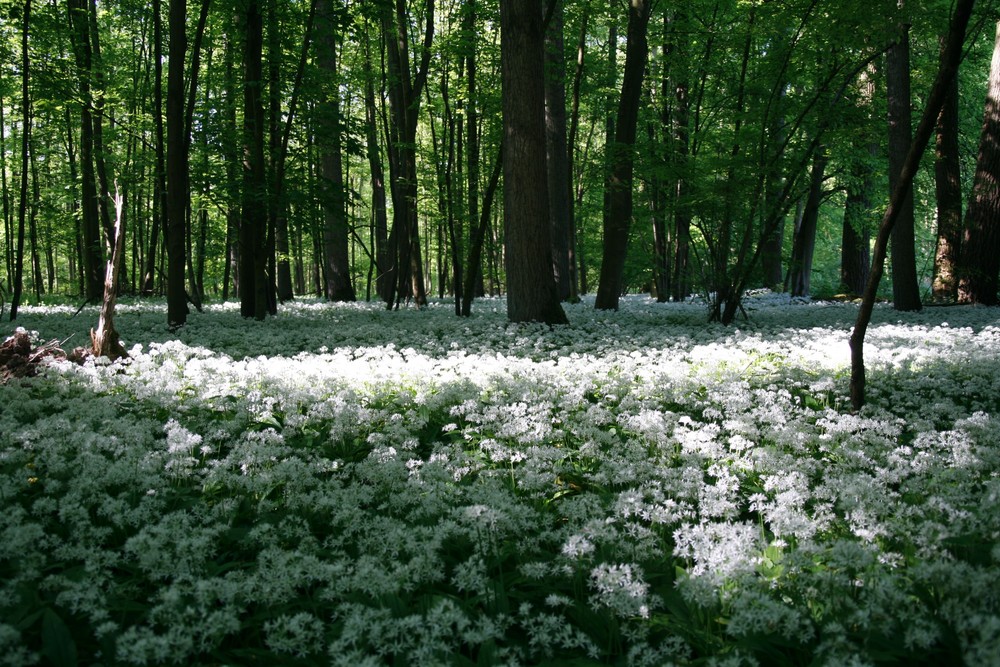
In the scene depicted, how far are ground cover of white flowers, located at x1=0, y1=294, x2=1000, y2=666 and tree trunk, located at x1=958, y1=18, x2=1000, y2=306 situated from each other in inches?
348

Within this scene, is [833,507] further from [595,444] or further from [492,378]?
[492,378]

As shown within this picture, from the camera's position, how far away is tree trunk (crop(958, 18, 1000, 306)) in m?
12.4

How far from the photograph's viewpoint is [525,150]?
962 centimetres

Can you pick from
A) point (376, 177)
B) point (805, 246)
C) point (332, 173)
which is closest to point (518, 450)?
point (376, 177)

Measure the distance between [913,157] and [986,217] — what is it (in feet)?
36.8

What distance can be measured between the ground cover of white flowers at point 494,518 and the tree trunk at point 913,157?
416 mm

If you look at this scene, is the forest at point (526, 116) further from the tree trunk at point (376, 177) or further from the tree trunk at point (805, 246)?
the tree trunk at point (805, 246)

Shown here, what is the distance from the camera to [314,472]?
3.88m

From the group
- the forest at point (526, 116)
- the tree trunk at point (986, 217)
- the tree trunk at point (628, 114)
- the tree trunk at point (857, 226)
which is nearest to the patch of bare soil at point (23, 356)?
the forest at point (526, 116)

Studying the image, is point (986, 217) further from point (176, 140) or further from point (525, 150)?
point (176, 140)

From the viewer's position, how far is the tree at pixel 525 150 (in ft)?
31.0

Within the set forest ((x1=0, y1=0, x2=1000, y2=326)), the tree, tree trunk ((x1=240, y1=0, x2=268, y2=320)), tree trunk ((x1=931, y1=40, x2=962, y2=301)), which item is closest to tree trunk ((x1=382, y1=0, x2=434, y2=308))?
forest ((x1=0, y1=0, x2=1000, y2=326))

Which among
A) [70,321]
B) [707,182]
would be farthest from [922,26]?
[70,321]

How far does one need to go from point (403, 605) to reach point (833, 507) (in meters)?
2.42
